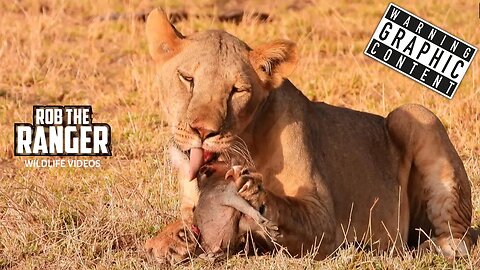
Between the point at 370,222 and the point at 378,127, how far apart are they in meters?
0.77

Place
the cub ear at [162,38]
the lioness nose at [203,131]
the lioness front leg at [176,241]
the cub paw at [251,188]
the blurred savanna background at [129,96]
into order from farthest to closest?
the blurred savanna background at [129,96]
the cub ear at [162,38]
the lioness front leg at [176,241]
the lioness nose at [203,131]
the cub paw at [251,188]

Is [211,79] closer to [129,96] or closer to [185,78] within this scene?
[185,78]

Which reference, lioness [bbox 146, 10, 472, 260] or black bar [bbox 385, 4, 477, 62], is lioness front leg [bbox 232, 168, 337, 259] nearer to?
lioness [bbox 146, 10, 472, 260]

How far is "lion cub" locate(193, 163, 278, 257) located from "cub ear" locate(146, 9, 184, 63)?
0.65 meters

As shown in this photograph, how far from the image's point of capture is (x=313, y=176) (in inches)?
221

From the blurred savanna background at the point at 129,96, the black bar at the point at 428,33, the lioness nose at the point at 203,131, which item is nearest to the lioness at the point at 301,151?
the lioness nose at the point at 203,131

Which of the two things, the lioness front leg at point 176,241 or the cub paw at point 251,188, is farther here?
the lioness front leg at point 176,241

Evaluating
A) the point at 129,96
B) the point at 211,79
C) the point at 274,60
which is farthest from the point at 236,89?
the point at 129,96

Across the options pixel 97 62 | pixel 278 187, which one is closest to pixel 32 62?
pixel 97 62

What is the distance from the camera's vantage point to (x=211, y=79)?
525cm

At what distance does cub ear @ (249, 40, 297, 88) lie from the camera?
5.48 m

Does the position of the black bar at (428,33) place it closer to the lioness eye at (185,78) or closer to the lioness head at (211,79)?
the lioness head at (211,79)

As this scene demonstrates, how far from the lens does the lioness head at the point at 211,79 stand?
511cm

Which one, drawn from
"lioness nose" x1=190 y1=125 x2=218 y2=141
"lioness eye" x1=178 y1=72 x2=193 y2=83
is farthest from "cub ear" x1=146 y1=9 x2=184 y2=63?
"lioness nose" x1=190 y1=125 x2=218 y2=141
